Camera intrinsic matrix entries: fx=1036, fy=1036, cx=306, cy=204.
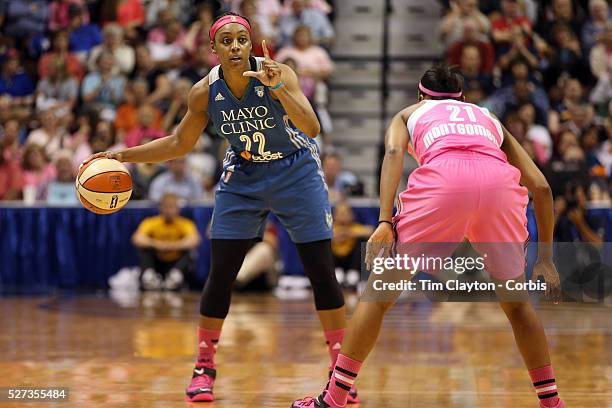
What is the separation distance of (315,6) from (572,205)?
17.2ft

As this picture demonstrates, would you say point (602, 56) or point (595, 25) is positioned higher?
point (595, 25)

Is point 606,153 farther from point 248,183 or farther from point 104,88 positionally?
point 248,183

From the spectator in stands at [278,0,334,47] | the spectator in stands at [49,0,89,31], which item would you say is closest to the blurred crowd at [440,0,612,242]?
the spectator in stands at [278,0,334,47]

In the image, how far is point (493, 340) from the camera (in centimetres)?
719

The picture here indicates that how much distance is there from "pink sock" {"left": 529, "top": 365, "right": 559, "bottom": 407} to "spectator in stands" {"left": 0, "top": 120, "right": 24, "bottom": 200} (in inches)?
335

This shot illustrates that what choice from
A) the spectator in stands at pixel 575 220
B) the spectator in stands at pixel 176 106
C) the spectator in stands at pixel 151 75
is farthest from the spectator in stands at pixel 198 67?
the spectator in stands at pixel 575 220

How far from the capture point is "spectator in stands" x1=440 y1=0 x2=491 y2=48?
1309cm

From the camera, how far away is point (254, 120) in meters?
5.07

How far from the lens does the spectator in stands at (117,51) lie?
13.5 metres

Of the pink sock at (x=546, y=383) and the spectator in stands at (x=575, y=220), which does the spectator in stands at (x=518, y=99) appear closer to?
the spectator in stands at (x=575, y=220)

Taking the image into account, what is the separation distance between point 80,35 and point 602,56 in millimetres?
6864

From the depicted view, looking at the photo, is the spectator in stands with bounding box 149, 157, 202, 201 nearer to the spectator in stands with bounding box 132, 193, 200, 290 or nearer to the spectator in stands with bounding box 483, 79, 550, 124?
the spectator in stands with bounding box 132, 193, 200, 290

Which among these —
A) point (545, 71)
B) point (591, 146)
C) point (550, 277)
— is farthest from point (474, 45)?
point (550, 277)

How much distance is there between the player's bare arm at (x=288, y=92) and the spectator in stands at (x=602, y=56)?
8.71m
